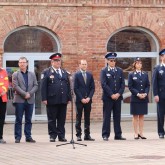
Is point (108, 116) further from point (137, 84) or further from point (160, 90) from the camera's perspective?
point (160, 90)

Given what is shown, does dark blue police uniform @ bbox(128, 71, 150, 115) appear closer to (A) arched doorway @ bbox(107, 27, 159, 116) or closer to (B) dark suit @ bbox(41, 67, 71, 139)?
(B) dark suit @ bbox(41, 67, 71, 139)

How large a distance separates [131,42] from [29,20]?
12.9 ft

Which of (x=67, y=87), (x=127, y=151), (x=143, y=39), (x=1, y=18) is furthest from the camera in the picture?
(x=143, y=39)

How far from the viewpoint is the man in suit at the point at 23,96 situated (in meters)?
17.1

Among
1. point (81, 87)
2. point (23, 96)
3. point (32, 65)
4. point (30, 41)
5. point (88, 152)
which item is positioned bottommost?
point (88, 152)

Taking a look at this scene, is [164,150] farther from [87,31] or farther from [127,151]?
[87,31]

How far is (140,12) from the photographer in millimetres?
24797

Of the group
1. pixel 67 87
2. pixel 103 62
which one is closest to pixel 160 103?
pixel 67 87

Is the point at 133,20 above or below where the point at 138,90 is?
above

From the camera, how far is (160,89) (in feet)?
58.9

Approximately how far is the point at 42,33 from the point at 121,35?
291 centimetres

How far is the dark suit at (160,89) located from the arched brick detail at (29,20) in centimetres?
697

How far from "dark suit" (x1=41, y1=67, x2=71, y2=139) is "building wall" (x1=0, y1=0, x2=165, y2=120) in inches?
264

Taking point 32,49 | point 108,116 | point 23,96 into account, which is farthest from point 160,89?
point 32,49
